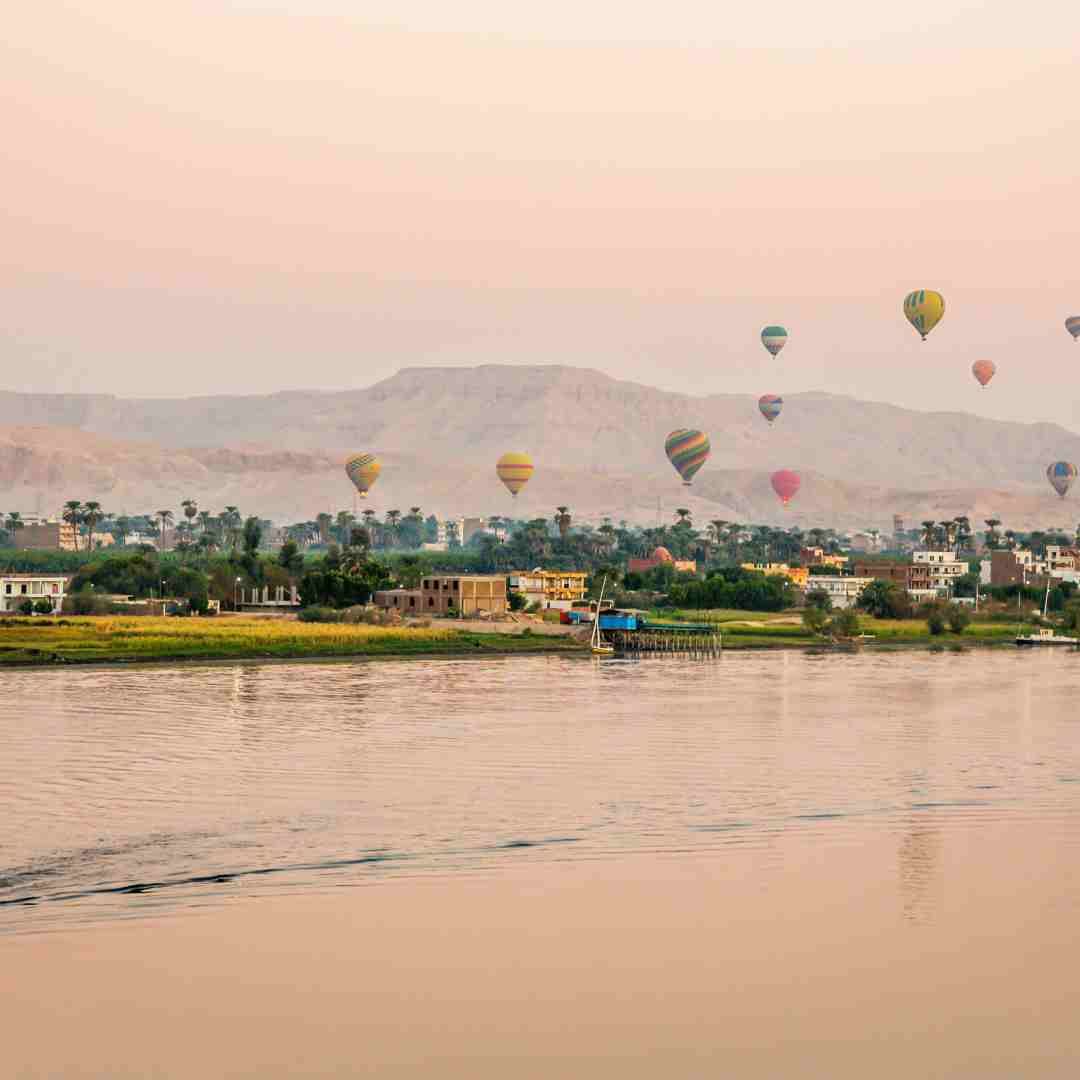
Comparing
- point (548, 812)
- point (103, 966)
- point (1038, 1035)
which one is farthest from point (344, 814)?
point (1038, 1035)

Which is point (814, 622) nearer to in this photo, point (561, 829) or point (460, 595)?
point (460, 595)

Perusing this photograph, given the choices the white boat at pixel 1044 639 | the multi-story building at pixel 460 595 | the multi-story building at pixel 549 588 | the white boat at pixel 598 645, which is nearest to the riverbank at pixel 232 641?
the white boat at pixel 598 645

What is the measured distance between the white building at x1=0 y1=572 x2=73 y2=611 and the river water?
162 ft

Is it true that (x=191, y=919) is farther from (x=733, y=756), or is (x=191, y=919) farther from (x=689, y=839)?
(x=733, y=756)

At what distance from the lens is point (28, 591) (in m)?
125

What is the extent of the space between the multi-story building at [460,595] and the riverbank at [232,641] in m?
16.0

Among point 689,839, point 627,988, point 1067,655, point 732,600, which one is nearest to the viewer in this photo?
point 627,988

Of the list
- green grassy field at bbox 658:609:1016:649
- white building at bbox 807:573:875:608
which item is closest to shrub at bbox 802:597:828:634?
green grassy field at bbox 658:609:1016:649

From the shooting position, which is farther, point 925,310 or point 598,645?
point 925,310

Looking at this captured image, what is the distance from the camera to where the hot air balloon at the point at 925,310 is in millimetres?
160375

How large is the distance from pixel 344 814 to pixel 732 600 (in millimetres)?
106831

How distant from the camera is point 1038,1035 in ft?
86.6

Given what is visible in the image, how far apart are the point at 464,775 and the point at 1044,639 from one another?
84.4 meters

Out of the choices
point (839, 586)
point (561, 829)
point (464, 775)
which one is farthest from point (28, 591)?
point (561, 829)
